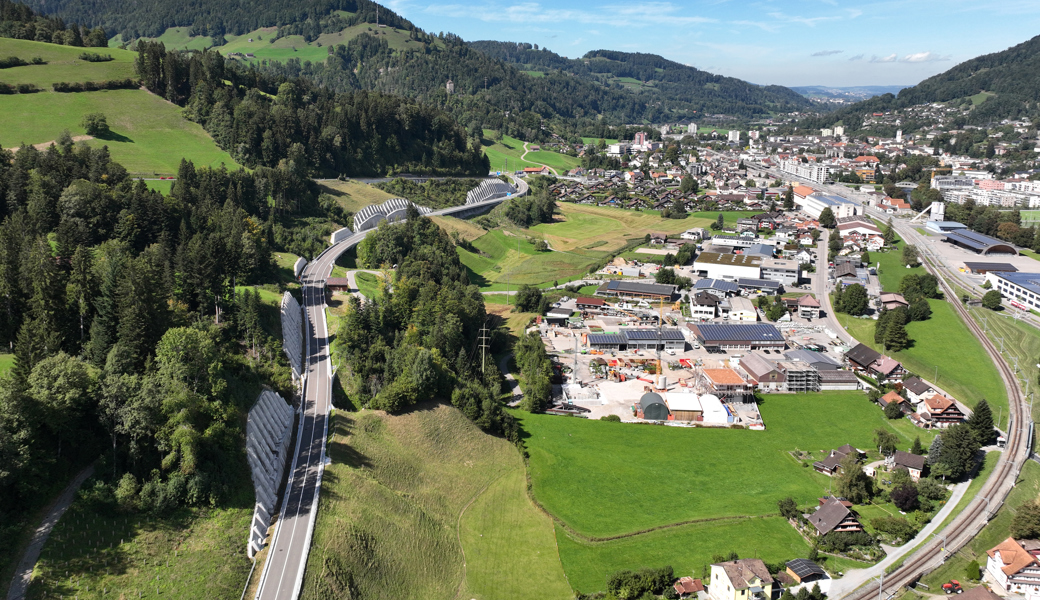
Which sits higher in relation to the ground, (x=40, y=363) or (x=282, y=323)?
(x=40, y=363)

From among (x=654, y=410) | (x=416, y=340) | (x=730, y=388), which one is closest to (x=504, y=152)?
(x=416, y=340)

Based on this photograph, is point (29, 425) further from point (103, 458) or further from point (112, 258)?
point (112, 258)

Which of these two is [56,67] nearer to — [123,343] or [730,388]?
[123,343]

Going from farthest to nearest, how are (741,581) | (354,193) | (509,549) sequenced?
(354,193), (509,549), (741,581)

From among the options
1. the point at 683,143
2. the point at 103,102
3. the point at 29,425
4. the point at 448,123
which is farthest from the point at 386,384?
the point at 683,143

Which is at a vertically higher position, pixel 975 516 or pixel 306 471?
pixel 306 471
